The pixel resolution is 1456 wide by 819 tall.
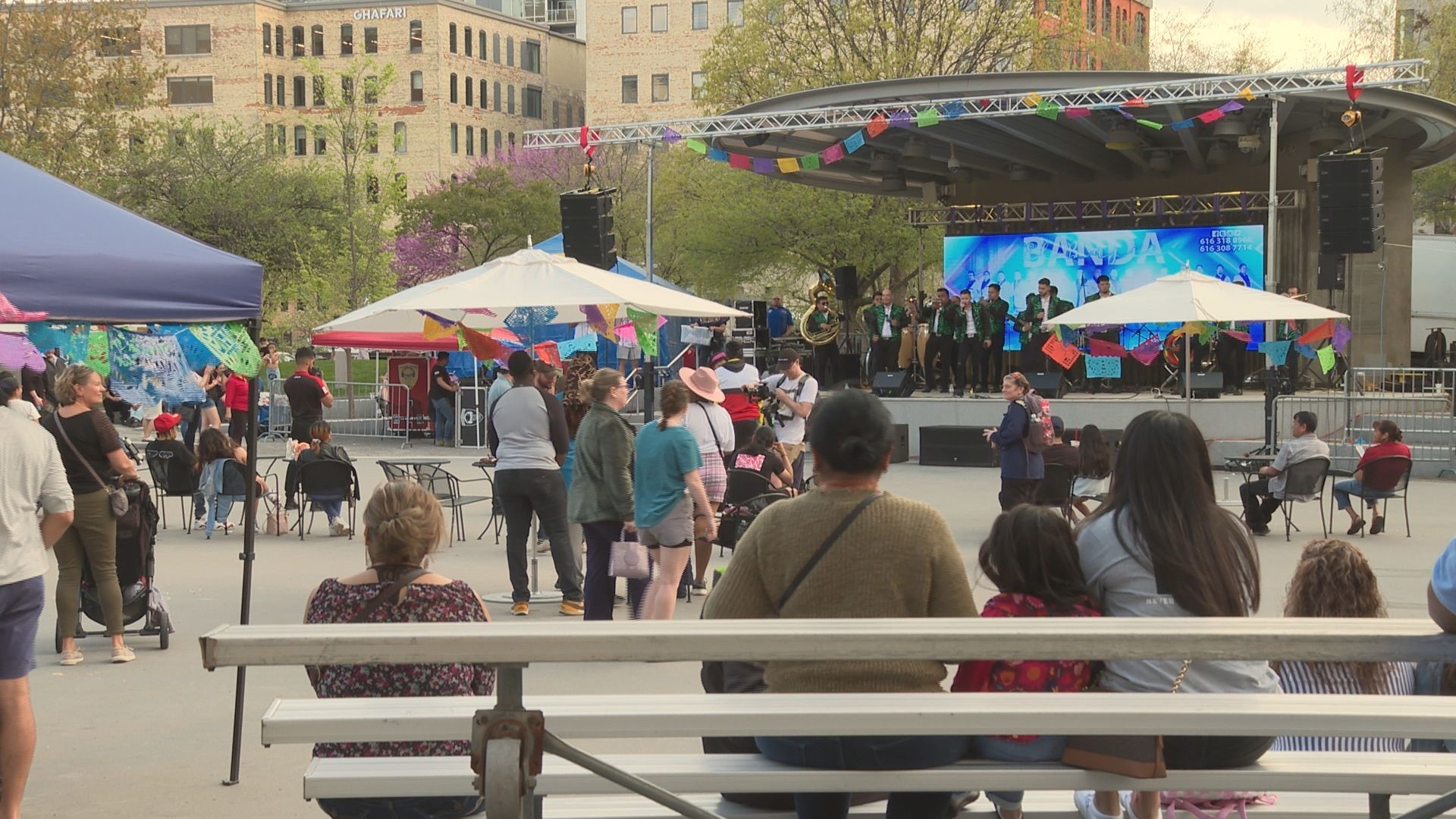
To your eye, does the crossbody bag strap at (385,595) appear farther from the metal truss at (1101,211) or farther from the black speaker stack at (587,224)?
the metal truss at (1101,211)

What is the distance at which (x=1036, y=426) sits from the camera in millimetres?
12500

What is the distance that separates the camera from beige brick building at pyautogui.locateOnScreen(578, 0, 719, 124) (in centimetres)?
7781

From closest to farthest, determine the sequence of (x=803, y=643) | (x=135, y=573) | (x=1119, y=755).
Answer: (x=803, y=643)
(x=1119, y=755)
(x=135, y=573)

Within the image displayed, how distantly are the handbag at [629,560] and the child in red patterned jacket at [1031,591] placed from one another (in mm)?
4782

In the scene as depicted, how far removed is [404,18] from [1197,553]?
277 feet

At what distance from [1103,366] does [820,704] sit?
21.8 metres

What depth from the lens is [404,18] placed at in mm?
82750

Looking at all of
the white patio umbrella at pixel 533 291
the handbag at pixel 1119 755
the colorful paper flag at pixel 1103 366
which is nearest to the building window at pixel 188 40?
the colorful paper flag at pixel 1103 366

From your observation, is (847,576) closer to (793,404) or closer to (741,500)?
(741,500)

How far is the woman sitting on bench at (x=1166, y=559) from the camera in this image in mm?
3758

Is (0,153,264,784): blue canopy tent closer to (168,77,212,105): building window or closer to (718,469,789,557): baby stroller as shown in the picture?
(718,469,789,557): baby stroller

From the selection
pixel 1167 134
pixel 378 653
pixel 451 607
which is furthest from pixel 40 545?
pixel 1167 134

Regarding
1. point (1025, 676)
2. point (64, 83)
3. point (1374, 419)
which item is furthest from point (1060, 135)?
point (64, 83)

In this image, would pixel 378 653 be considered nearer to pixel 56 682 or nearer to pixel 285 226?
pixel 56 682
